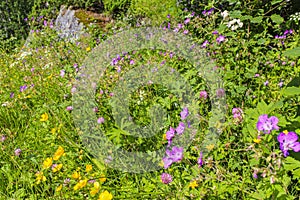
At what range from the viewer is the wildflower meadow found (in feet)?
4.37

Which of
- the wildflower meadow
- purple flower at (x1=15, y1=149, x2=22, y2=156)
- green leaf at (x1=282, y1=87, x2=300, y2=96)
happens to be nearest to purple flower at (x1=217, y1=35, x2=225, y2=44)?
the wildflower meadow

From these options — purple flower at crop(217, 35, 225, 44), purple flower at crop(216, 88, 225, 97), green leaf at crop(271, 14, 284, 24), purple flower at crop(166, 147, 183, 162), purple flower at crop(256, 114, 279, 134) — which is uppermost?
purple flower at crop(256, 114, 279, 134)

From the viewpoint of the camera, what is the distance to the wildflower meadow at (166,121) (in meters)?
1.33

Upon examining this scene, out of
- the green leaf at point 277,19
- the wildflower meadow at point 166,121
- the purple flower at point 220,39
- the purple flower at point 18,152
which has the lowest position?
the purple flower at point 18,152

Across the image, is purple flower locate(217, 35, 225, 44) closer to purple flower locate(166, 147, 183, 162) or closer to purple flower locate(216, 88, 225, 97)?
purple flower locate(216, 88, 225, 97)

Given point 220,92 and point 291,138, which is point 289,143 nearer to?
point 291,138

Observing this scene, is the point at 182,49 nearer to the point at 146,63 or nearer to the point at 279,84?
the point at 146,63

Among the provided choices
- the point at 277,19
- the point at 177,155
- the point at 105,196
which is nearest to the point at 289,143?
the point at 177,155

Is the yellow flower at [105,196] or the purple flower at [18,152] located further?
the purple flower at [18,152]

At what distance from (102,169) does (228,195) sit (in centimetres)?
66

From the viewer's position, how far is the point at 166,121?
1862 mm

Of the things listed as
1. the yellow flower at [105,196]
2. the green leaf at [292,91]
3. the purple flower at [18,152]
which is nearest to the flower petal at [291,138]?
the green leaf at [292,91]

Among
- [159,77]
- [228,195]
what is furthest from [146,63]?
[228,195]

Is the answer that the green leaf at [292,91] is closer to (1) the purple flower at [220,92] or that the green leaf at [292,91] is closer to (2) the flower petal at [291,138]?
(2) the flower petal at [291,138]
